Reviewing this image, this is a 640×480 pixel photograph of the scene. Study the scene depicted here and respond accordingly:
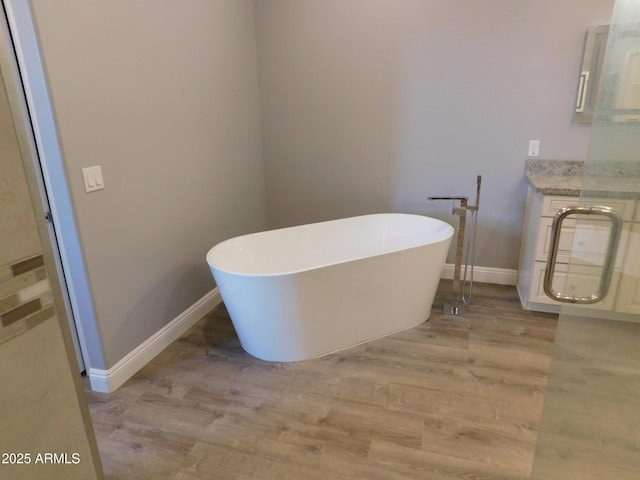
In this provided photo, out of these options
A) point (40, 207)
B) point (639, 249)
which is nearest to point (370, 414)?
point (639, 249)

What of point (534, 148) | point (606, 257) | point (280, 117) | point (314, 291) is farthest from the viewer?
point (280, 117)

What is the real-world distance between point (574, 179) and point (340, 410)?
2279 millimetres

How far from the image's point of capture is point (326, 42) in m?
3.23

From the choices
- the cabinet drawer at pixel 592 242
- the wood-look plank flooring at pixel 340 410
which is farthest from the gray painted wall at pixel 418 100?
the cabinet drawer at pixel 592 242

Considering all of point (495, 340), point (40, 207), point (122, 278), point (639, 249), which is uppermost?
point (40, 207)

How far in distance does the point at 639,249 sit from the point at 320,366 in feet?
5.29

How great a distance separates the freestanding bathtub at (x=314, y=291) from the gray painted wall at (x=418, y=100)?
63 centimetres

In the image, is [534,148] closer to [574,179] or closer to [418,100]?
[574,179]

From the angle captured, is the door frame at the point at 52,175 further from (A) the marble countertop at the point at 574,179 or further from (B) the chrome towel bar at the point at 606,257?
(A) the marble countertop at the point at 574,179

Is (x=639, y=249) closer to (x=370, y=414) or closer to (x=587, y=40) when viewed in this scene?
(x=370, y=414)

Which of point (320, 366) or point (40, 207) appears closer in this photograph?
point (40, 207)

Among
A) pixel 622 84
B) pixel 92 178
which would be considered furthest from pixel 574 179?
pixel 92 178

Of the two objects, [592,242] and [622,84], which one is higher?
[622,84]

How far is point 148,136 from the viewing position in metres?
2.30
